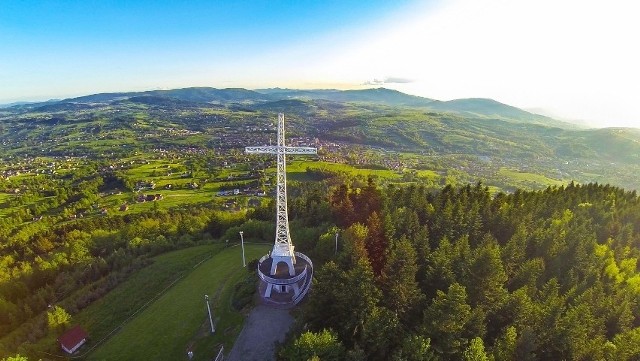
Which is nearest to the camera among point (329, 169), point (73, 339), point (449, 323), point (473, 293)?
point (449, 323)

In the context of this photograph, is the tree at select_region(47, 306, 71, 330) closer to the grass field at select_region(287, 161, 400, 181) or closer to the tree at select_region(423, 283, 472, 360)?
the tree at select_region(423, 283, 472, 360)

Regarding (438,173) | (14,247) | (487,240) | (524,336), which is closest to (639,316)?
(487,240)

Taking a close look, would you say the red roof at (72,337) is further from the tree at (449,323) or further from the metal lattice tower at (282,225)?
the tree at (449,323)

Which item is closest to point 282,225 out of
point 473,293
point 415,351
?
point 415,351

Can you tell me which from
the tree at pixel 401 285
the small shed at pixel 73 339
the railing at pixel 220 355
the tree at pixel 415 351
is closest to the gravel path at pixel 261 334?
the railing at pixel 220 355

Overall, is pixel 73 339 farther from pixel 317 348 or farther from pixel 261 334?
pixel 317 348

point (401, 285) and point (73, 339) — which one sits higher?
point (401, 285)

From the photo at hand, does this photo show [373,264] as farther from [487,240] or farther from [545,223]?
[545,223]
